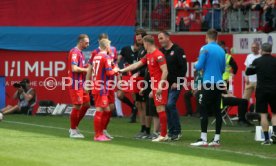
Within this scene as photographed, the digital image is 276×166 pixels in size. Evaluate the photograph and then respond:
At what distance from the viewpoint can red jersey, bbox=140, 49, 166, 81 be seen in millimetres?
18172

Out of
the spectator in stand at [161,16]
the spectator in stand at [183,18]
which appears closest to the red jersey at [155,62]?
the spectator in stand at [183,18]

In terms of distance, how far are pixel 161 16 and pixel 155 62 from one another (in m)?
12.3

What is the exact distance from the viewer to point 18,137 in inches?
739

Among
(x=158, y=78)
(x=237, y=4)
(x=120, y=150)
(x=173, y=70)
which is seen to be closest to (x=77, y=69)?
(x=158, y=78)

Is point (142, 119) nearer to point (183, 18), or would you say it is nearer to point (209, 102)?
point (209, 102)

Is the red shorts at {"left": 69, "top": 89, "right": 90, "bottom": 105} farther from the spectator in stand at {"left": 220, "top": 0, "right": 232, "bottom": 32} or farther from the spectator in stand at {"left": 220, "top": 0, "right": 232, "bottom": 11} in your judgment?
the spectator in stand at {"left": 220, "top": 0, "right": 232, "bottom": 11}

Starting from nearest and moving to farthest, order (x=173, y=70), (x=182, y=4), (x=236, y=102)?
(x=173, y=70) < (x=236, y=102) < (x=182, y=4)

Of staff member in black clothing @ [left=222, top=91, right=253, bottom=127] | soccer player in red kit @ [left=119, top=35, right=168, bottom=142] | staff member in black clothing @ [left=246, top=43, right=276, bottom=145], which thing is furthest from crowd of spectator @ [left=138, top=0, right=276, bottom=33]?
soccer player in red kit @ [left=119, top=35, right=168, bottom=142]

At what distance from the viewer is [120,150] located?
1611 centimetres

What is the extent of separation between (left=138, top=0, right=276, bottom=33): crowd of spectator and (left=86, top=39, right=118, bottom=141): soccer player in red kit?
38.3ft

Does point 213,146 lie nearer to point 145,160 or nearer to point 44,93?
point 145,160

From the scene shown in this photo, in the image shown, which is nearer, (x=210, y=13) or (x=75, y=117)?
(x=75, y=117)

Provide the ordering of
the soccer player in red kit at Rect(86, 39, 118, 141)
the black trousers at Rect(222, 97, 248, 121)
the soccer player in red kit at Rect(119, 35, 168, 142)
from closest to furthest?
the soccer player in red kit at Rect(119, 35, 168, 142), the soccer player in red kit at Rect(86, 39, 118, 141), the black trousers at Rect(222, 97, 248, 121)

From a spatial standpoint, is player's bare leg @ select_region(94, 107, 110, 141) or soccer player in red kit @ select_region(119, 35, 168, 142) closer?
soccer player in red kit @ select_region(119, 35, 168, 142)
